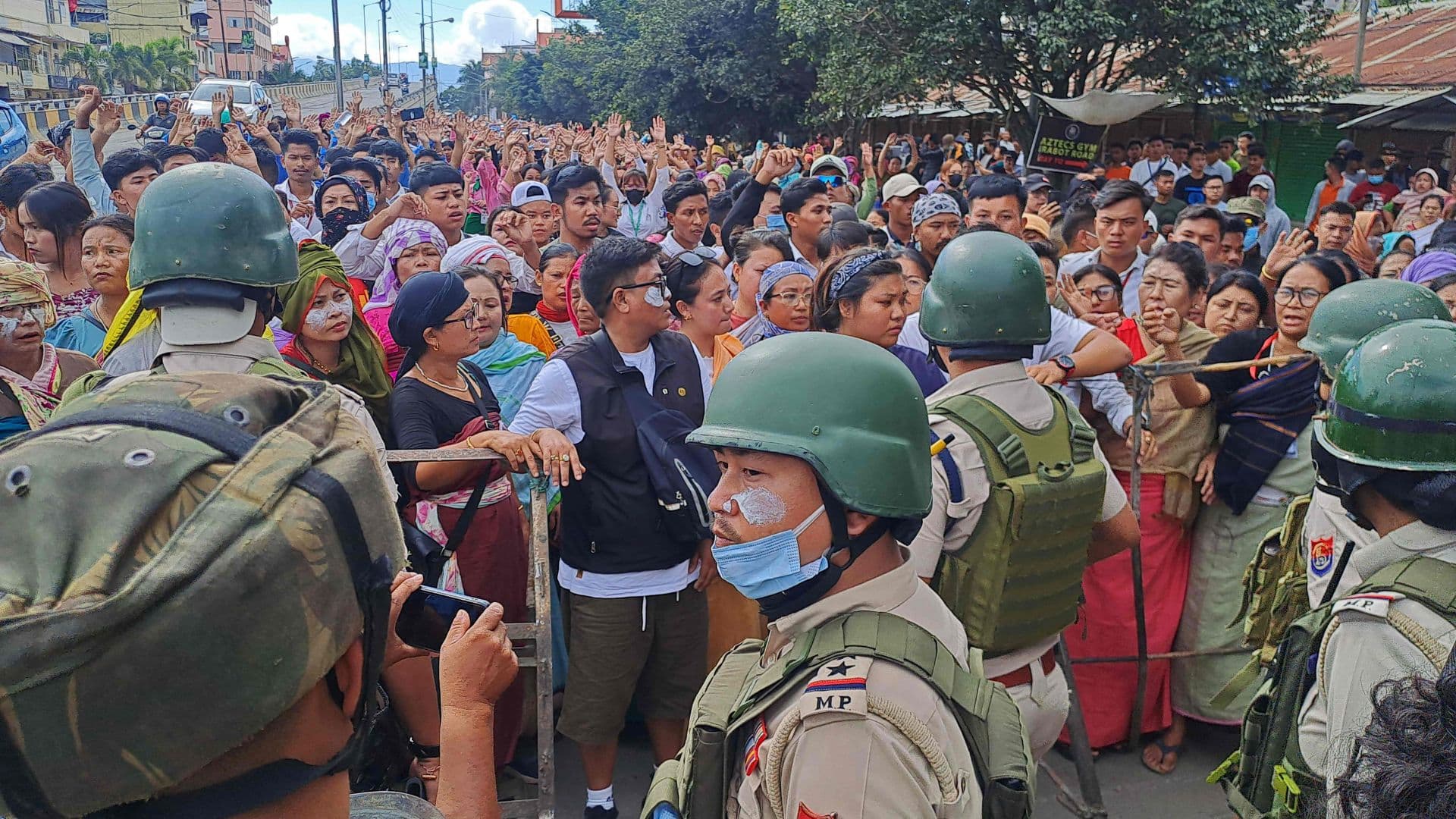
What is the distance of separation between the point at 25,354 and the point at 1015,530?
3.01m

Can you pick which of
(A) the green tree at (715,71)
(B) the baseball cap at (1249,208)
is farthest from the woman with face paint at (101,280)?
(A) the green tree at (715,71)

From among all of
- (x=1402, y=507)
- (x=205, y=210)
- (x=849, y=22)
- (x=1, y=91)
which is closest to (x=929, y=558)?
(x=1402, y=507)

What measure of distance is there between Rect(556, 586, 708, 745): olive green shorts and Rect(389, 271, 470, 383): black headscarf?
3.56 ft

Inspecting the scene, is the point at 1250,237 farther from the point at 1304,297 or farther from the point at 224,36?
the point at 224,36

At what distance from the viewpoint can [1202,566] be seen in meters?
4.63

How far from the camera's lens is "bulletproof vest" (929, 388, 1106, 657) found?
2.96m

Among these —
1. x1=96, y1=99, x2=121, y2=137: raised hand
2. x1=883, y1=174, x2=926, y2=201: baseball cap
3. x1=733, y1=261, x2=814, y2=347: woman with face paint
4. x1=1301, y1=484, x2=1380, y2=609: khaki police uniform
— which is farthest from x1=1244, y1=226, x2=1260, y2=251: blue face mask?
x1=96, y1=99, x2=121, y2=137: raised hand

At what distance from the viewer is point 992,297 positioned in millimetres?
3062

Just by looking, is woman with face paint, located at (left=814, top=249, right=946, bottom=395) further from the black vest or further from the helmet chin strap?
the helmet chin strap

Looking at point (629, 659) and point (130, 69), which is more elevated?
point (130, 69)

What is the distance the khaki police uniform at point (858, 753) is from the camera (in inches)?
66.1

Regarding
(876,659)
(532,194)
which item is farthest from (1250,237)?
(876,659)

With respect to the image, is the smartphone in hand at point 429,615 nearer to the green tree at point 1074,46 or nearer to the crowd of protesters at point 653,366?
the crowd of protesters at point 653,366

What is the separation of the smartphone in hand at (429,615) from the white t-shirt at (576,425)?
5.95 ft
